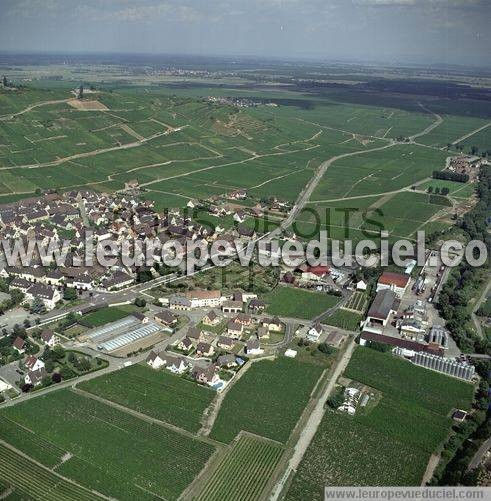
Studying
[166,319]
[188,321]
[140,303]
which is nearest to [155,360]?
[166,319]

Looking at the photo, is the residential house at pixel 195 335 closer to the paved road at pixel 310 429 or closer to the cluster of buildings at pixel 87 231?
the cluster of buildings at pixel 87 231

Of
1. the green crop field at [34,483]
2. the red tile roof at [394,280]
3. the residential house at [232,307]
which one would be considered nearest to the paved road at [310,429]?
the green crop field at [34,483]

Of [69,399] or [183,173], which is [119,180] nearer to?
[183,173]

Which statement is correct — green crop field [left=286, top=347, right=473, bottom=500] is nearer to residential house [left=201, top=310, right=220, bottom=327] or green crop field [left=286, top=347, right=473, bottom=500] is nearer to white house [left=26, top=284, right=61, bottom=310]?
residential house [left=201, top=310, right=220, bottom=327]

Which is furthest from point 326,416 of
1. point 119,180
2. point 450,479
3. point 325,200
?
point 119,180

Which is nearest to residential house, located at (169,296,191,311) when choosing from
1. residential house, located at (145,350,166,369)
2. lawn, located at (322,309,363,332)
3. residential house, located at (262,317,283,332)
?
residential house, located at (262,317,283,332)
